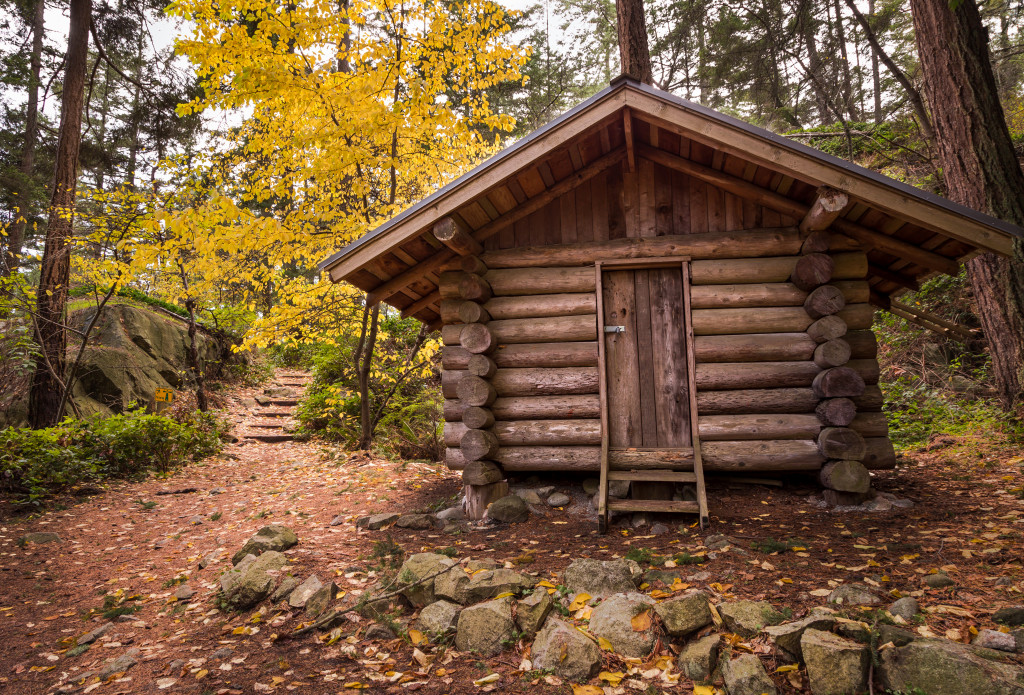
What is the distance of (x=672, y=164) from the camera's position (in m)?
6.34

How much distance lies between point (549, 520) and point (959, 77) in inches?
301

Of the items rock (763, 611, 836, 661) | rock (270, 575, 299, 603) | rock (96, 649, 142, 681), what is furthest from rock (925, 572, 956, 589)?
rock (96, 649, 142, 681)

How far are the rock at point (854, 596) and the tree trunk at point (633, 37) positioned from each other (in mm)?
8500

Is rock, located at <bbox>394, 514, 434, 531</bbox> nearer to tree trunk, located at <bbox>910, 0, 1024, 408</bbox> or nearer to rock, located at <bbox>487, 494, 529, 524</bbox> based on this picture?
rock, located at <bbox>487, 494, 529, 524</bbox>

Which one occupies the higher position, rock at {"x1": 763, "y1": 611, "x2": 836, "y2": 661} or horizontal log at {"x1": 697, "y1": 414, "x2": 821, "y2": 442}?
horizontal log at {"x1": 697, "y1": 414, "x2": 821, "y2": 442}

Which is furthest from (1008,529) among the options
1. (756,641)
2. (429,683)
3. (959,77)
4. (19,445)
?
(19,445)

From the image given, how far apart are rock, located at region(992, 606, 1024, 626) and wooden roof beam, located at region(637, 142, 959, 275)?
3844mm

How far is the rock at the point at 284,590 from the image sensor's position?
15.1 feet

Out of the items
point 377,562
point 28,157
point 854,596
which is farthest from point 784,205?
point 28,157

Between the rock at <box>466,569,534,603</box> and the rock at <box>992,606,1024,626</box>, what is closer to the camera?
the rock at <box>992,606,1024,626</box>

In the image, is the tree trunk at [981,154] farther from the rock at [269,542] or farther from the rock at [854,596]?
the rock at [269,542]

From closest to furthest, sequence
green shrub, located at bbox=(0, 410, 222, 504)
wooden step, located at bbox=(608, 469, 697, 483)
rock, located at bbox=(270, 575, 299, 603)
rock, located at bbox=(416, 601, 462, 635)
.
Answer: rock, located at bbox=(416, 601, 462, 635)
rock, located at bbox=(270, 575, 299, 603)
wooden step, located at bbox=(608, 469, 697, 483)
green shrub, located at bbox=(0, 410, 222, 504)

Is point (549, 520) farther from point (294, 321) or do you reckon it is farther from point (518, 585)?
point (294, 321)

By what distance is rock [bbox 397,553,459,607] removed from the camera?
14.1ft
